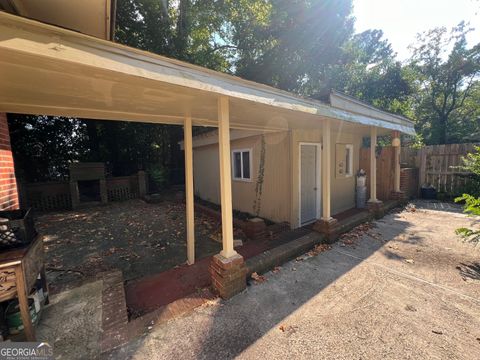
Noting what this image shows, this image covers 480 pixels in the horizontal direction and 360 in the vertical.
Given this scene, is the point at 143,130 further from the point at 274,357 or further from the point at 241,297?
the point at 274,357

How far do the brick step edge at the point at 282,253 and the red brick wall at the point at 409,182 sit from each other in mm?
5890

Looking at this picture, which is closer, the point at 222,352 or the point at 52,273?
the point at 222,352

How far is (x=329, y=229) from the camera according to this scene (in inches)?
194

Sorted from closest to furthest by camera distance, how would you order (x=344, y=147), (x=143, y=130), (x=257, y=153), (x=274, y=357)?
(x=274, y=357) → (x=257, y=153) → (x=344, y=147) → (x=143, y=130)

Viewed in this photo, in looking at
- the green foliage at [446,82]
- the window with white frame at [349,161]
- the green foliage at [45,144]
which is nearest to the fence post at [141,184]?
the green foliage at [45,144]

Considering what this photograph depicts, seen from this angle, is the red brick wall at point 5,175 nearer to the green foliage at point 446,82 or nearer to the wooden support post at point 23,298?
the wooden support post at point 23,298

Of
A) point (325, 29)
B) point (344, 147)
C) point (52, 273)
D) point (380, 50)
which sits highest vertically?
point (380, 50)

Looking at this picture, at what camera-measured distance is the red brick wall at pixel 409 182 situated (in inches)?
335

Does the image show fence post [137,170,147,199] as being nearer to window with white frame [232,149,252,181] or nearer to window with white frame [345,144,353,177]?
window with white frame [232,149,252,181]

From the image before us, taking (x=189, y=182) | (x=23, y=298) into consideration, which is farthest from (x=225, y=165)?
(x=23, y=298)

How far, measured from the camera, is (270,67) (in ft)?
41.9

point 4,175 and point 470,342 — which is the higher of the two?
point 4,175

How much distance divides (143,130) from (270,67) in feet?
29.6

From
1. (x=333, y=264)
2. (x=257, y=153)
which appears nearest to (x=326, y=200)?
(x=333, y=264)
